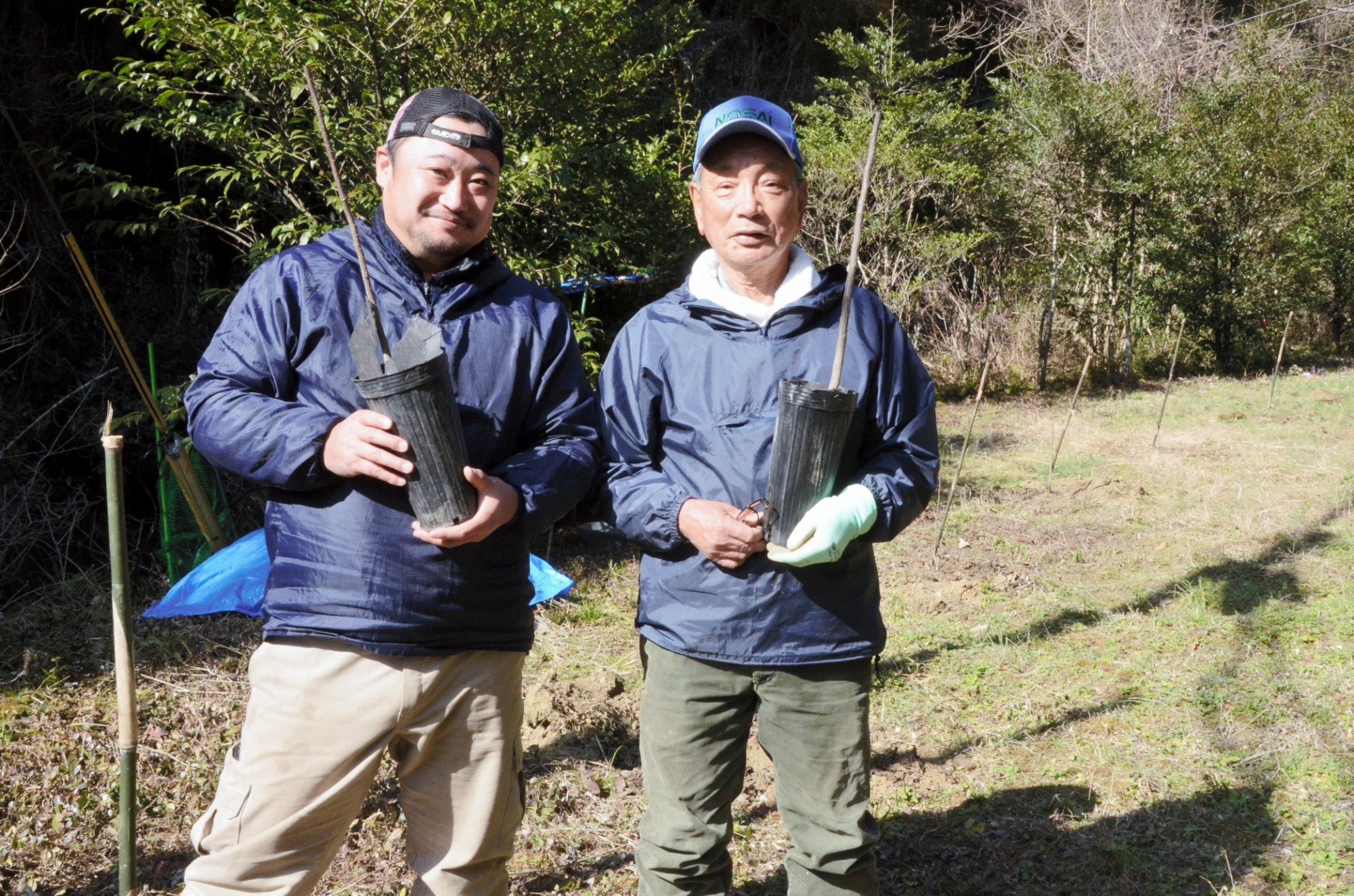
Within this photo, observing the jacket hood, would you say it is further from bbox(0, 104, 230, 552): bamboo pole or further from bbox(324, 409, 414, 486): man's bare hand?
bbox(0, 104, 230, 552): bamboo pole

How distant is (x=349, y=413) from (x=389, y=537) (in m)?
0.24

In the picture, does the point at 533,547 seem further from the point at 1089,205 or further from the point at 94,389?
the point at 1089,205

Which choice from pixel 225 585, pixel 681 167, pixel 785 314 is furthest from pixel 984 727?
pixel 681 167

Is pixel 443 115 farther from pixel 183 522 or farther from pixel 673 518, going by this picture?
pixel 183 522

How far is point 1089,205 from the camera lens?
12.7 m

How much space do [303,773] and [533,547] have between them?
4.14 meters

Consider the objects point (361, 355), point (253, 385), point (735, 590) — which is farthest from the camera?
point (735, 590)

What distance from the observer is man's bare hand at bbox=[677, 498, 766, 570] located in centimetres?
198

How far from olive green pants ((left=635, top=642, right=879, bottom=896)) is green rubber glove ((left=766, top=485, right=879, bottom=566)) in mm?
260

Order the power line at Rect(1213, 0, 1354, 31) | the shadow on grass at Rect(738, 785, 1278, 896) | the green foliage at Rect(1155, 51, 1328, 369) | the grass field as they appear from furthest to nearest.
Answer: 1. the power line at Rect(1213, 0, 1354, 31)
2. the green foliage at Rect(1155, 51, 1328, 369)
3. the grass field
4. the shadow on grass at Rect(738, 785, 1278, 896)

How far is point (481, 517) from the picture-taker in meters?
1.83

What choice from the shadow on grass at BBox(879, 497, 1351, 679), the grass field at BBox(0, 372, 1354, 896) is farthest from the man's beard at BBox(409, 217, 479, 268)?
the shadow on grass at BBox(879, 497, 1351, 679)

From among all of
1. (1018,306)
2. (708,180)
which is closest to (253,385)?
(708,180)

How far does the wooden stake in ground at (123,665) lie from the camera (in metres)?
1.99
